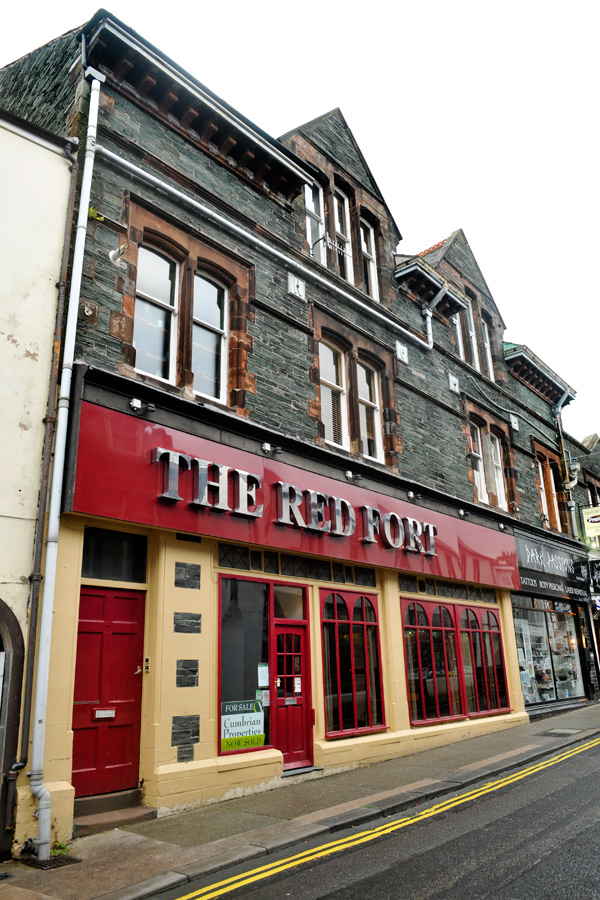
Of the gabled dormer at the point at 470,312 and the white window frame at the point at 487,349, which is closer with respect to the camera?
the gabled dormer at the point at 470,312

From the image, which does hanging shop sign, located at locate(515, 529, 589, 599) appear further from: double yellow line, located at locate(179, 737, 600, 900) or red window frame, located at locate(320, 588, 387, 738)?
double yellow line, located at locate(179, 737, 600, 900)

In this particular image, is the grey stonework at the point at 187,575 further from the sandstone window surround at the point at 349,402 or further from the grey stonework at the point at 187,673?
the sandstone window surround at the point at 349,402

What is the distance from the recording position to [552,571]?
1925 centimetres

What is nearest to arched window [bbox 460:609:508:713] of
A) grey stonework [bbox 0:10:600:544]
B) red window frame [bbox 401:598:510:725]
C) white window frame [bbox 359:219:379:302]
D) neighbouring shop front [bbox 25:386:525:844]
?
red window frame [bbox 401:598:510:725]

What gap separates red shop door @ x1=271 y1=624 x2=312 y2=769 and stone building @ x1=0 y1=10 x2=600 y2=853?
0.04 m

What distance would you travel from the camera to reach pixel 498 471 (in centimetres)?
1894

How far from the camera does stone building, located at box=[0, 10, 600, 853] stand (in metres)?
8.05

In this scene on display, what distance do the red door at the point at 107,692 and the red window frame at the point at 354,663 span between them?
3677 millimetres

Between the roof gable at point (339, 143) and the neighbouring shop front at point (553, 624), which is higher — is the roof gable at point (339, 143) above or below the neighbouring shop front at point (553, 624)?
above

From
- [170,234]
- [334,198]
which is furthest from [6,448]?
[334,198]

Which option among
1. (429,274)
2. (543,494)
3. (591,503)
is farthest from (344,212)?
(591,503)

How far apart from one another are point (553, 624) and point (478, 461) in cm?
555

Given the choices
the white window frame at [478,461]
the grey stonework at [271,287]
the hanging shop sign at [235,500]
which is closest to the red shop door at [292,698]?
the hanging shop sign at [235,500]

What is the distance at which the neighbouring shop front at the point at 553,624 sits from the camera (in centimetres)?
1734
